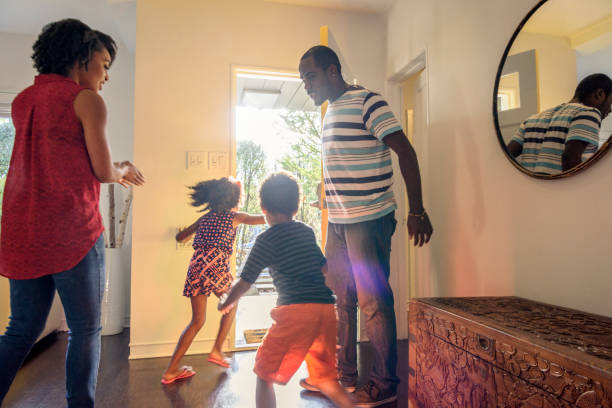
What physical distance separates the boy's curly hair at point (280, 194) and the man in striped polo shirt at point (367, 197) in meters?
0.35

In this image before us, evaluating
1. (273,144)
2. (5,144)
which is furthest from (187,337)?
(273,144)

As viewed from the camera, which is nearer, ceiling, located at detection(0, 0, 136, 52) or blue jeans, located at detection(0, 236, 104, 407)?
blue jeans, located at detection(0, 236, 104, 407)

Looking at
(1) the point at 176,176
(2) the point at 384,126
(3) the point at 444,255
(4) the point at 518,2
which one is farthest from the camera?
(1) the point at 176,176

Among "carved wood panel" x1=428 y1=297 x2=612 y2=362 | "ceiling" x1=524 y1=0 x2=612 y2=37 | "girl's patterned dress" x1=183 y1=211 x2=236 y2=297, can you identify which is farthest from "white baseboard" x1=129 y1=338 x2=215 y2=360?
"ceiling" x1=524 y1=0 x2=612 y2=37

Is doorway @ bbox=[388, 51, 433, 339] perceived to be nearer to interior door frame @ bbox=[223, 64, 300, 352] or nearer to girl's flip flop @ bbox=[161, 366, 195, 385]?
interior door frame @ bbox=[223, 64, 300, 352]

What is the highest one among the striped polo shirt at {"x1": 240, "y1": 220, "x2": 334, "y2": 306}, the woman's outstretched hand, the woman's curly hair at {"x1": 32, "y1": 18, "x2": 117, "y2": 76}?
the woman's curly hair at {"x1": 32, "y1": 18, "x2": 117, "y2": 76}

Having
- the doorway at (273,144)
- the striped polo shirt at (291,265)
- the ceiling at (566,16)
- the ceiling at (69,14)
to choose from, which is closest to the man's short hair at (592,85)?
the ceiling at (566,16)

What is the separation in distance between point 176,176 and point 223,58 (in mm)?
886

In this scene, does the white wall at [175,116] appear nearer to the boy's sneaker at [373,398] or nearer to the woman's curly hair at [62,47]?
the boy's sneaker at [373,398]

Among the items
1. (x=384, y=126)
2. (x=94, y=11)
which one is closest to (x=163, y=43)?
(x=94, y=11)

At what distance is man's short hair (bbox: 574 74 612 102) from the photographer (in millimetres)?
1118

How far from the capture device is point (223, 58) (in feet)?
8.63

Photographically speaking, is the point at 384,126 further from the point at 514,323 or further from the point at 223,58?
the point at 223,58

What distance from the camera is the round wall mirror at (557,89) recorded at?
115 centimetres
